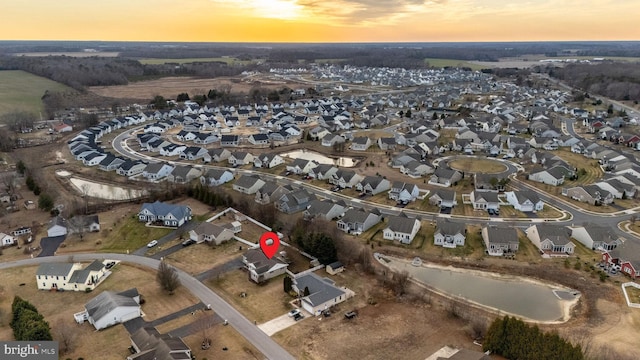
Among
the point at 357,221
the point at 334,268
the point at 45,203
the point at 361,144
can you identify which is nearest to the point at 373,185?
the point at 357,221

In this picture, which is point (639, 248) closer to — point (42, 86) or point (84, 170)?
point (84, 170)

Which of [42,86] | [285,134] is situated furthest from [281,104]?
[42,86]

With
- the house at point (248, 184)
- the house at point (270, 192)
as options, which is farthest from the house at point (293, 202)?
the house at point (248, 184)

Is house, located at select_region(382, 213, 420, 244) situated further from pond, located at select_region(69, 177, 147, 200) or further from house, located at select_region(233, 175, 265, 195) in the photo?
pond, located at select_region(69, 177, 147, 200)

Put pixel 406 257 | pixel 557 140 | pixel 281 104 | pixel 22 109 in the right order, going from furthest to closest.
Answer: pixel 281 104
pixel 22 109
pixel 557 140
pixel 406 257

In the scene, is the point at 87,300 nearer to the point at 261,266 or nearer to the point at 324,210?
the point at 261,266
